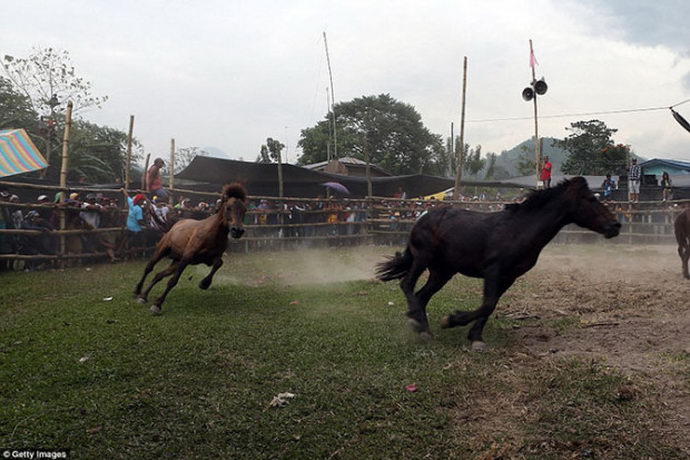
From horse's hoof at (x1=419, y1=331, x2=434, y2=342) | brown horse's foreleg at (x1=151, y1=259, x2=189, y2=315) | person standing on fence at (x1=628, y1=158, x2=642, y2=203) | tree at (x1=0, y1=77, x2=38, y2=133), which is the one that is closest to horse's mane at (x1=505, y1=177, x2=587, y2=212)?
horse's hoof at (x1=419, y1=331, x2=434, y2=342)

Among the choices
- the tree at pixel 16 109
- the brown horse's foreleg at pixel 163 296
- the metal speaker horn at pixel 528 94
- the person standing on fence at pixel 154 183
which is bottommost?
the brown horse's foreleg at pixel 163 296

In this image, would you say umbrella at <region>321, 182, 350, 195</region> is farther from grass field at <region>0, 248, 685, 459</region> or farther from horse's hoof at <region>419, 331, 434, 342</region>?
horse's hoof at <region>419, 331, 434, 342</region>

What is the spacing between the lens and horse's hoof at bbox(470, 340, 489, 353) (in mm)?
5559

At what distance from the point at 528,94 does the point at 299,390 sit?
1993cm

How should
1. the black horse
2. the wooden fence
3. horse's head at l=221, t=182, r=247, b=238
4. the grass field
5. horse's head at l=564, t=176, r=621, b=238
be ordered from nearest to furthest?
the grass field, the black horse, horse's head at l=564, t=176, r=621, b=238, horse's head at l=221, t=182, r=247, b=238, the wooden fence

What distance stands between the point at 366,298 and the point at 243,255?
7240 millimetres

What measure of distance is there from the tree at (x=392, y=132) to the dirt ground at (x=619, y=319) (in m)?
40.4

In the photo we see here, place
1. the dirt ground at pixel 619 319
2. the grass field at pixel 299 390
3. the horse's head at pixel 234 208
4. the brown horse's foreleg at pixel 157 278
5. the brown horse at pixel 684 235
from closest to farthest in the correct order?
the grass field at pixel 299 390 → the dirt ground at pixel 619 319 → the horse's head at pixel 234 208 → the brown horse's foreleg at pixel 157 278 → the brown horse at pixel 684 235

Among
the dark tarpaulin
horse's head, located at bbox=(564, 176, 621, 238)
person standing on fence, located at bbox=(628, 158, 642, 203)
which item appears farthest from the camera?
person standing on fence, located at bbox=(628, 158, 642, 203)

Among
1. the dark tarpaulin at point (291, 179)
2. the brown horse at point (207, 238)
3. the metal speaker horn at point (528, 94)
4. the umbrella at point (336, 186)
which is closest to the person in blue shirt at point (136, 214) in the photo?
the dark tarpaulin at point (291, 179)

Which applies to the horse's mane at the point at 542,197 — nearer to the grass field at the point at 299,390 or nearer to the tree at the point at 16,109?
the grass field at the point at 299,390

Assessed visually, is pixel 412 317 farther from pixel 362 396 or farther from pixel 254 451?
pixel 254 451

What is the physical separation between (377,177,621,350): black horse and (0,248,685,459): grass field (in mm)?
498

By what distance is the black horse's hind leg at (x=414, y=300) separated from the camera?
6.12 m
